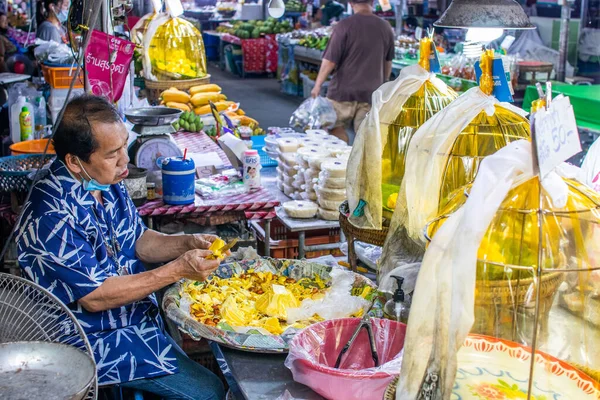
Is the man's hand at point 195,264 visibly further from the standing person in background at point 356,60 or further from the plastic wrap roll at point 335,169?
the standing person in background at point 356,60

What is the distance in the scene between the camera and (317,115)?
20.7 ft

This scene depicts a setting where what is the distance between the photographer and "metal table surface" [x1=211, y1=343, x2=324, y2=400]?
→ 1.88 metres

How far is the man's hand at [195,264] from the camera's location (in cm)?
234

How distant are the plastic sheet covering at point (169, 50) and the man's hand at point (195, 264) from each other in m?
4.04

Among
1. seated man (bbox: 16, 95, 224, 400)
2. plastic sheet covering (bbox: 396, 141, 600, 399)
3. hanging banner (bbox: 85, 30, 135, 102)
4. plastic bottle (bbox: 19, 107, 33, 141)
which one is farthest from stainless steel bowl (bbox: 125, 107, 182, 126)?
plastic sheet covering (bbox: 396, 141, 600, 399)

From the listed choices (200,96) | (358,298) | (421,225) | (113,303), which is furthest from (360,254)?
(200,96)

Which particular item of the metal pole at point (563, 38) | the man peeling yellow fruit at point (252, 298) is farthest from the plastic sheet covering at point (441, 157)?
the metal pole at point (563, 38)

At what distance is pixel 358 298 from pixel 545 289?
2.83 ft

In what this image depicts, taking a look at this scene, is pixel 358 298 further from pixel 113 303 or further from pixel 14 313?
pixel 14 313

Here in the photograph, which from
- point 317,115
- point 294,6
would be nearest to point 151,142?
point 317,115

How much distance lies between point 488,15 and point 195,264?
140cm

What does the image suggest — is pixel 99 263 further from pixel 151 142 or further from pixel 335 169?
pixel 335 169

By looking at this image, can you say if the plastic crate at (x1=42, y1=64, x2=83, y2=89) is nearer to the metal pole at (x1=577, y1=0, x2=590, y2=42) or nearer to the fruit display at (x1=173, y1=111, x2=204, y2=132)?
the fruit display at (x1=173, y1=111, x2=204, y2=132)

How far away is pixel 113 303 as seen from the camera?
2314 millimetres
